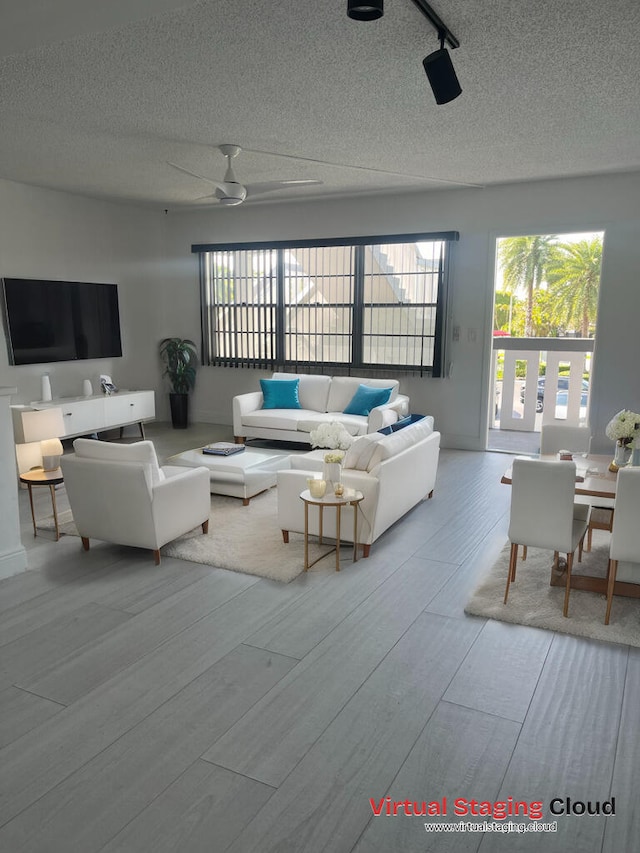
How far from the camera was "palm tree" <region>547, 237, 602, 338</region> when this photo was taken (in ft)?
41.4

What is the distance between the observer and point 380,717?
2.43 metres

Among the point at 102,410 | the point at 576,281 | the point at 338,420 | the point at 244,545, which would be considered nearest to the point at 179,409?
the point at 102,410

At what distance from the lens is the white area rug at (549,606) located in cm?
309

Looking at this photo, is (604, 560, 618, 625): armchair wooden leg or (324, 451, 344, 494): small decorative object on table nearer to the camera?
(604, 560, 618, 625): armchair wooden leg

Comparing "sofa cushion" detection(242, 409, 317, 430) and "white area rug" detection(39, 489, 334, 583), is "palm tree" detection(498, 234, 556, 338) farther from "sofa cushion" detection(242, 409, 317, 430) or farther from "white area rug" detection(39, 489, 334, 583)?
"white area rug" detection(39, 489, 334, 583)

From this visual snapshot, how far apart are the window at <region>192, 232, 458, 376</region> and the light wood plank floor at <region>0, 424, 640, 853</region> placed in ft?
14.0

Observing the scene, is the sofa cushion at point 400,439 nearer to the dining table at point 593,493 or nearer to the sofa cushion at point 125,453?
the dining table at point 593,493

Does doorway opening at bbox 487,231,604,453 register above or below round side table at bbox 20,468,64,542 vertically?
above

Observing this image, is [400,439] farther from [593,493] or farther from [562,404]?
[562,404]

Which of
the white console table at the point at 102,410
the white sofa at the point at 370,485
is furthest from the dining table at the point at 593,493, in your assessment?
the white console table at the point at 102,410

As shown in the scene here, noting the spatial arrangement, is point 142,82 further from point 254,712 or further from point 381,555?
point 254,712

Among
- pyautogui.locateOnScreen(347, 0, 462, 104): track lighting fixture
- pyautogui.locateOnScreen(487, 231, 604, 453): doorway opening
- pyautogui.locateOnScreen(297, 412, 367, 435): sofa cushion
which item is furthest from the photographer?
pyautogui.locateOnScreen(487, 231, 604, 453): doorway opening

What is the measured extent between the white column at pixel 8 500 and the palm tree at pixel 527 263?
1161 cm

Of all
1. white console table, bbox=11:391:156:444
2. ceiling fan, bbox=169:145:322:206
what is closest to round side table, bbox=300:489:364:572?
ceiling fan, bbox=169:145:322:206
